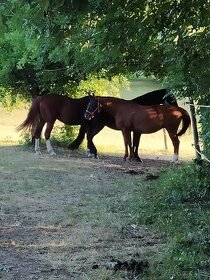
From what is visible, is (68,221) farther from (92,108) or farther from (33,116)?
(33,116)

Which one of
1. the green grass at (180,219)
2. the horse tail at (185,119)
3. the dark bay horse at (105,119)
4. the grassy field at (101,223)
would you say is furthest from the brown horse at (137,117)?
the green grass at (180,219)

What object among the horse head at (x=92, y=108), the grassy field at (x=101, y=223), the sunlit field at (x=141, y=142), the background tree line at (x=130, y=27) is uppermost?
the background tree line at (x=130, y=27)

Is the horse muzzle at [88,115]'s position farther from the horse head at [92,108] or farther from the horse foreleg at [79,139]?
the horse foreleg at [79,139]

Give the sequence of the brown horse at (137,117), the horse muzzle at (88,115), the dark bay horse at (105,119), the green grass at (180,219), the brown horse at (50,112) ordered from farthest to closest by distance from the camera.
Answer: the dark bay horse at (105,119), the brown horse at (50,112), the horse muzzle at (88,115), the brown horse at (137,117), the green grass at (180,219)

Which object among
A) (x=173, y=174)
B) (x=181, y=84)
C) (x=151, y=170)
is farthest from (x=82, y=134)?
(x=181, y=84)

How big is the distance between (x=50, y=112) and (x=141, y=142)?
512 centimetres

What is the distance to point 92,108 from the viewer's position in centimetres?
1110

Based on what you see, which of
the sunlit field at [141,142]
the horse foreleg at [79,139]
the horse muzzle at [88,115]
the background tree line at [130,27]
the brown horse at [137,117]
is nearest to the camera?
the background tree line at [130,27]

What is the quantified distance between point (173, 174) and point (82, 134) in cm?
480

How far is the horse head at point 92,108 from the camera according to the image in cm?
1109

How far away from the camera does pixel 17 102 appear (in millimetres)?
13305

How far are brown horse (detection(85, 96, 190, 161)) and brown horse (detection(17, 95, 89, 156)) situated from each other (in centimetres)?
49

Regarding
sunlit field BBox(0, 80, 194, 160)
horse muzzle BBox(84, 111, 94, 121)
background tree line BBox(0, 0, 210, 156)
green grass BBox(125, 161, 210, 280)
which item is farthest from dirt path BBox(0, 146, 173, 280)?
sunlit field BBox(0, 80, 194, 160)

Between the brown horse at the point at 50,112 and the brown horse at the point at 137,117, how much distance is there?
1.60 feet
